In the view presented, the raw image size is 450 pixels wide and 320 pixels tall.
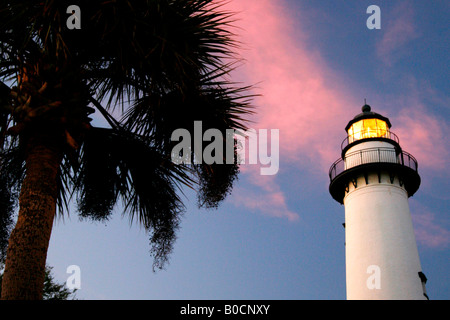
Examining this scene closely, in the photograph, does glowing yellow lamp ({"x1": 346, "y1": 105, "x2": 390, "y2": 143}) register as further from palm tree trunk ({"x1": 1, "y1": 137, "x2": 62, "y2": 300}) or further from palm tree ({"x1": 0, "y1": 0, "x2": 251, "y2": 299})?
palm tree trunk ({"x1": 1, "y1": 137, "x2": 62, "y2": 300})

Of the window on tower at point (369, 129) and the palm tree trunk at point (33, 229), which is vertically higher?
the window on tower at point (369, 129)

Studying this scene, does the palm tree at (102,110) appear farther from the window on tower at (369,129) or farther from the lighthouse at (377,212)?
the window on tower at (369,129)

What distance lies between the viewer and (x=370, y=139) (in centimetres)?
2148

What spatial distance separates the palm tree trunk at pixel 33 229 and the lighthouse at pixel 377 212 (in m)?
16.2

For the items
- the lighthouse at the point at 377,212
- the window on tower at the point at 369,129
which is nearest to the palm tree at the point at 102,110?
the lighthouse at the point at 377,212

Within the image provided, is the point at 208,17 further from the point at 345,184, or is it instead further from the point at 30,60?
the point at 345,184

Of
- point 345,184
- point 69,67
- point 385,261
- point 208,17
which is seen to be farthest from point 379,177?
point 69,67

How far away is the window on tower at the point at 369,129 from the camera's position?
71.5 ft

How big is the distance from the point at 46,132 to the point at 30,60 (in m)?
0.92

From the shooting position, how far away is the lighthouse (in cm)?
1881

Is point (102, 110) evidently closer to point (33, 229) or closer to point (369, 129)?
point (33, 229)

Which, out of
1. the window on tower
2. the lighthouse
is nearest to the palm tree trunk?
the lighthouse

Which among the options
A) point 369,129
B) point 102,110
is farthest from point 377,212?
point 102,110
